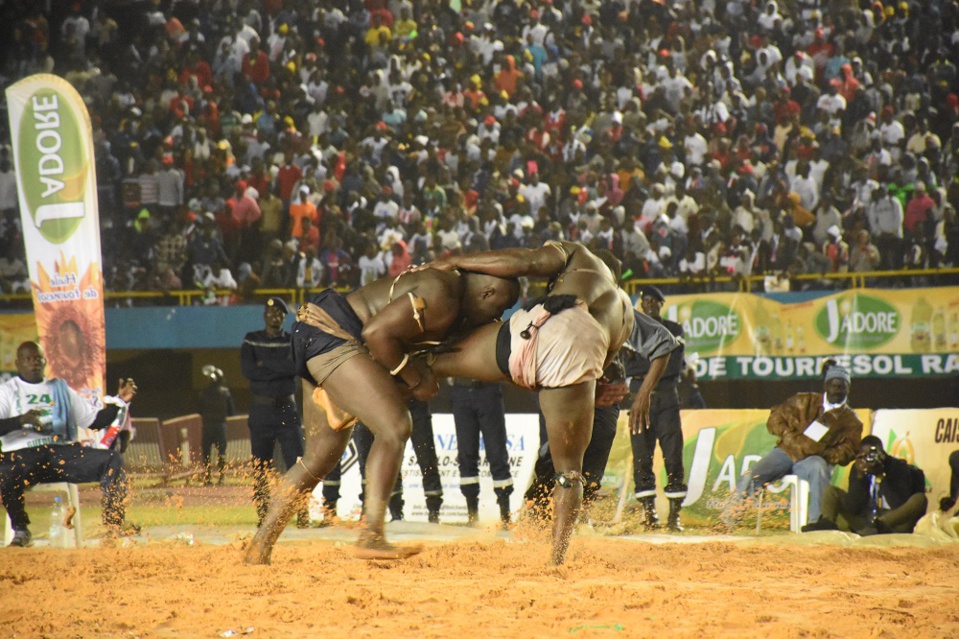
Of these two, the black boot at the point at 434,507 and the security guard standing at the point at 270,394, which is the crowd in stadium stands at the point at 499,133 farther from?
the black boot at the point at 434,507

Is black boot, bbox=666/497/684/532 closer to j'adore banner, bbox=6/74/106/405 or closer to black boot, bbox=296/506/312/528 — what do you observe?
black boot, bbox=296/506/312/528

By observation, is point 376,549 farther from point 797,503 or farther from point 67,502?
point 797,503

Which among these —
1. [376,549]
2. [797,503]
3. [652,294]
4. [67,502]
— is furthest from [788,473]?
[67,502]

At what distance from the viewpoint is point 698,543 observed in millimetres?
6688

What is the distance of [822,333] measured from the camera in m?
10.8

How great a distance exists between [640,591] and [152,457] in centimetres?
904

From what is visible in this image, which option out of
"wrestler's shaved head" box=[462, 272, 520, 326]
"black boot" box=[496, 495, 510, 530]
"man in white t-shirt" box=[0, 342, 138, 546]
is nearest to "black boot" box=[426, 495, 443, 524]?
"black boot" box=[496, 495, 510, 530]

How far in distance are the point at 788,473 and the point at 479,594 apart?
175 inches

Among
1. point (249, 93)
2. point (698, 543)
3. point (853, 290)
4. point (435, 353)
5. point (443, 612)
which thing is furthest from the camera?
point (249, 93)

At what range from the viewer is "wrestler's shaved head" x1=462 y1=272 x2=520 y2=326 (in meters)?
5.12

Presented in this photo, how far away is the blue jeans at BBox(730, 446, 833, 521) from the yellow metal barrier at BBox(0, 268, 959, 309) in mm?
3748

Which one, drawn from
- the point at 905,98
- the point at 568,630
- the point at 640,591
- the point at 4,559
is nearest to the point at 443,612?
the point at 568,630

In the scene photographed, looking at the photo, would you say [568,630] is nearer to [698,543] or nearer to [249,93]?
[698,543]

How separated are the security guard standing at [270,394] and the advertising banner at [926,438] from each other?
469cm
